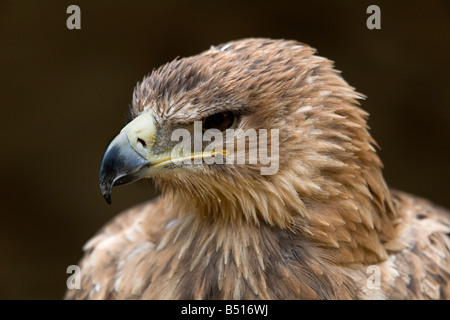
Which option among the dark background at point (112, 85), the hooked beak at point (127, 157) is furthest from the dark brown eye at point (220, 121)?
the dark background at point (112, 85)

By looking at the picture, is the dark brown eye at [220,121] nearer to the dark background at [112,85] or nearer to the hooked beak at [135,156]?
the hooked beak at [135,156]

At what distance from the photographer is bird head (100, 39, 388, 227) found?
2.23 meters

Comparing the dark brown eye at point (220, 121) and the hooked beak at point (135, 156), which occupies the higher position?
the dark brown eye at point (220, 121)

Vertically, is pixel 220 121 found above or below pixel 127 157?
above

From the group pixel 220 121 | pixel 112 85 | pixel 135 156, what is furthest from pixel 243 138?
pixel 112 85

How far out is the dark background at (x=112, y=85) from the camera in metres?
4.74

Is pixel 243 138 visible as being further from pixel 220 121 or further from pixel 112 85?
pixel 112 85

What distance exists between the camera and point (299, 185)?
2266 millimetres

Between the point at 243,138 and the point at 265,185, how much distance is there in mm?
201

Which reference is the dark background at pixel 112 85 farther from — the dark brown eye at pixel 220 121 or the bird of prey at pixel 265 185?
the dark brown eye at pixel 220 121

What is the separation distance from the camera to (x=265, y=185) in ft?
7.49

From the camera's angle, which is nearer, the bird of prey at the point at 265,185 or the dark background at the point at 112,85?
the bird of prey at the point at 265,185

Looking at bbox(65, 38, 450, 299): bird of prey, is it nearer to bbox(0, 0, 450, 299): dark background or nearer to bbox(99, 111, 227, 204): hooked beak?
bbox(99, 111, 227, 204): hooked beak

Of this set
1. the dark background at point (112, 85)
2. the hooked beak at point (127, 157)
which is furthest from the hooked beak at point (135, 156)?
the dark background at point (112, 85)
